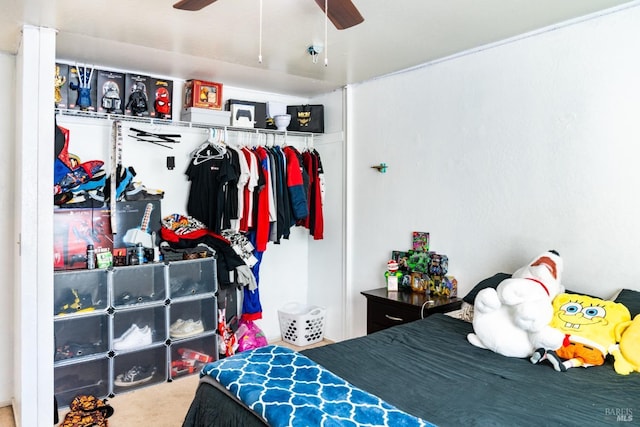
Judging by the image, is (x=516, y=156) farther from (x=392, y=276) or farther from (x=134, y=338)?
(x=134, y=338)

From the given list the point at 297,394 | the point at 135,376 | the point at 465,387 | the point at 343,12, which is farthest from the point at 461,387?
the point at 135,376

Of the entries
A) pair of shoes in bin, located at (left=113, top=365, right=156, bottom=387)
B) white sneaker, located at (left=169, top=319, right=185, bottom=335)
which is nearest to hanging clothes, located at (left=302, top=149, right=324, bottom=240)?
white sneaker, located at (left=169, top=319, right=185, bottom=335)

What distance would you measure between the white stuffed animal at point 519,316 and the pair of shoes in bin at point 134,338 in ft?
7.50

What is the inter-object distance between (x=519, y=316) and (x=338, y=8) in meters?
1.56

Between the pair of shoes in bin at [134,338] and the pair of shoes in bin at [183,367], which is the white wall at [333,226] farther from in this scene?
the pair of shoes in bin at [134,338]

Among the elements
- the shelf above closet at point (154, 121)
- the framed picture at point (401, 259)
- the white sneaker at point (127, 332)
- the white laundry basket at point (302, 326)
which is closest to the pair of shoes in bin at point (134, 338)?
the white sneaker at point (127, 332)

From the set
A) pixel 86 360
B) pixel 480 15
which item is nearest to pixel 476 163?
pixel 480 15

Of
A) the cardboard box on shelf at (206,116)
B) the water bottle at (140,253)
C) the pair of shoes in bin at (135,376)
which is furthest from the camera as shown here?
the cardboard box on shelf at (206,116)

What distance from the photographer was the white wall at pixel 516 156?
2.42 meters

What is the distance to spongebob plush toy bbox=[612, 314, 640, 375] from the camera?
1.89 meters

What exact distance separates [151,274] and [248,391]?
2.04m

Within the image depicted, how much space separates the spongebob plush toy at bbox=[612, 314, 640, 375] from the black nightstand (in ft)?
3.72

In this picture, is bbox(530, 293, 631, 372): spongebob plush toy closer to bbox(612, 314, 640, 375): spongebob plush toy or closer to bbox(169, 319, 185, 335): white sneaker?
bbox(612, 314, 640, 375): spongebob plush toy

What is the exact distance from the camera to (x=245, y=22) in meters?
2.60
